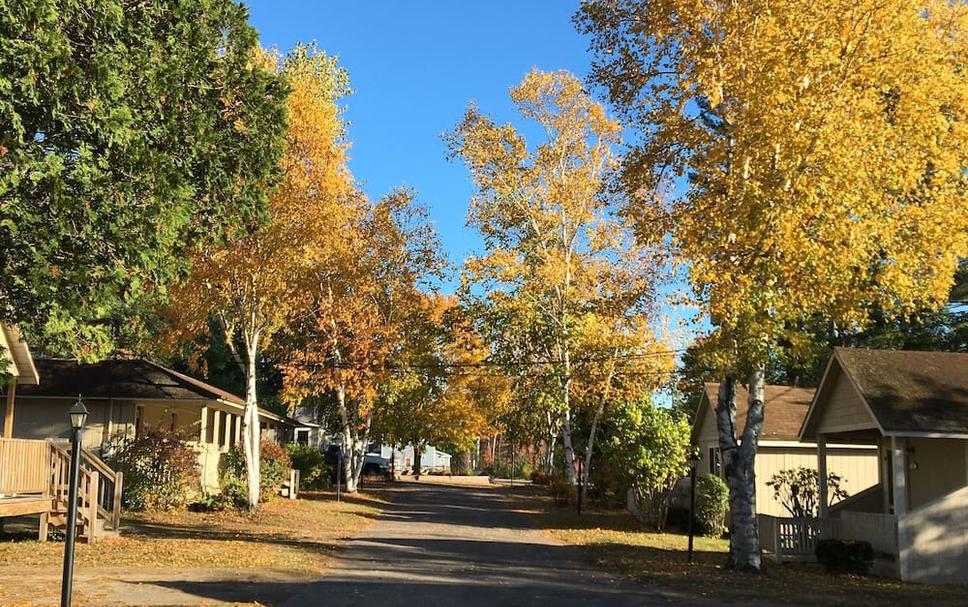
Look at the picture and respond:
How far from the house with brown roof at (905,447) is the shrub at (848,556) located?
1.06 ft

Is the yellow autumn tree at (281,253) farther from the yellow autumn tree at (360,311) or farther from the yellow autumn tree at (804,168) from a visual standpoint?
the yellow autumn tree at (804,168)

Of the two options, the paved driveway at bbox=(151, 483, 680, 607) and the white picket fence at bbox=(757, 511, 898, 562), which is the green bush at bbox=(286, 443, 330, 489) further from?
the white picket fence at bbox=(757, 511, 898, 562)

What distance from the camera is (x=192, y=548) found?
17.6 metres

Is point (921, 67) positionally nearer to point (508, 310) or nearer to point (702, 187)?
point (702, 187)

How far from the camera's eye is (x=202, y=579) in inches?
539

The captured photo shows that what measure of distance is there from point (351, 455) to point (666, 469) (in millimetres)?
17625

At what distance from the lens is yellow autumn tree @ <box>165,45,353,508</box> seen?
2427 cm

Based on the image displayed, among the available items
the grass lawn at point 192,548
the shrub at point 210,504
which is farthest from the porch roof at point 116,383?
the grass lawn at point 192,548

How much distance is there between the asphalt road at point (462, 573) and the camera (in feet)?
41.1

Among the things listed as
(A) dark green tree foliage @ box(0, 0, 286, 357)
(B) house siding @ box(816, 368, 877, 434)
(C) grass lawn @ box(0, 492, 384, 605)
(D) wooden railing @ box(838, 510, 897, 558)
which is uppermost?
(A) dark green tree foliage @ box(0, 0, 286, 357)

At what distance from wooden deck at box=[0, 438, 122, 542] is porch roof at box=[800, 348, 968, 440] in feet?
53.8

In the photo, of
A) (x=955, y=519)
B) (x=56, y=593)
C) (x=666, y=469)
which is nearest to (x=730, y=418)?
(x=955, y=519)

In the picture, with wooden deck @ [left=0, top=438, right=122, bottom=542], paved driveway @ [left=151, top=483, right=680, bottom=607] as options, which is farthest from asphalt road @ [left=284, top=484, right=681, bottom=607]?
wooden deck @ [left=0, top=438, right=122, bottom=542]

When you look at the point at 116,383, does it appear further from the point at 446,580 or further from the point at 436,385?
the point at 436,385
